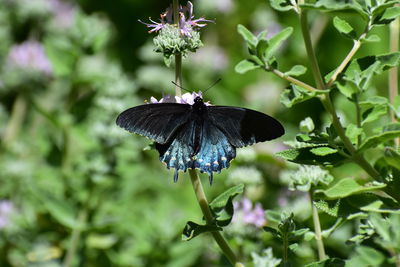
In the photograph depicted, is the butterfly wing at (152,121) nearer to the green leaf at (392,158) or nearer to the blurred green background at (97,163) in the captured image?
the blurred green background at (97,163)

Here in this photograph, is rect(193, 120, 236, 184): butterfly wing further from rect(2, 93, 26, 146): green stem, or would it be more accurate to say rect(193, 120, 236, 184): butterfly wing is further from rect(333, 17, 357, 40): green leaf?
rect(2, 93, 26, 146): green stem

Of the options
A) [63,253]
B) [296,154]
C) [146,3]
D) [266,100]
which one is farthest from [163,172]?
[296,154]

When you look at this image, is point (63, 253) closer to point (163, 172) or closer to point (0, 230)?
point (0, 230)

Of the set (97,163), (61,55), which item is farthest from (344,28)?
(61,55)

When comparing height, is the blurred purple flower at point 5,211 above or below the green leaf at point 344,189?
above

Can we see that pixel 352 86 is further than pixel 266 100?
No

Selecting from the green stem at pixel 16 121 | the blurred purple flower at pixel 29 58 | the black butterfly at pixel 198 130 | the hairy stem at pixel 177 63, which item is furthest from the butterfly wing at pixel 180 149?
the blurred purple flower at pixel 29 58

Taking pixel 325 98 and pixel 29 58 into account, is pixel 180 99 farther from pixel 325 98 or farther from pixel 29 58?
pixel 29 58
